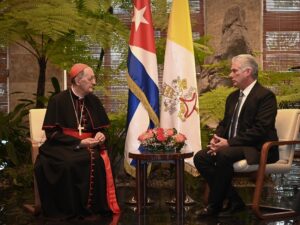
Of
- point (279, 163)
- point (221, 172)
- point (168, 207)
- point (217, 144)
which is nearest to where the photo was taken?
point (221, 172)

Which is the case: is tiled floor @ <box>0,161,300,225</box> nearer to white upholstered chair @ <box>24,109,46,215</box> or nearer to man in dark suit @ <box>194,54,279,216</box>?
man in dark suit @ <box>194,54,279,216</box>

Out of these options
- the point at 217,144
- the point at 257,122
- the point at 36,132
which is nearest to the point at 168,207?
the point at 217,144

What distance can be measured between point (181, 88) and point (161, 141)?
1.01 m

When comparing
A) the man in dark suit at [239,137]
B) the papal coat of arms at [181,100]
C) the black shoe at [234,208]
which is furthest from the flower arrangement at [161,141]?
the papal coat of arms at [181,100]

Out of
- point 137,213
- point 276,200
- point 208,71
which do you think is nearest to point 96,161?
point 137,213

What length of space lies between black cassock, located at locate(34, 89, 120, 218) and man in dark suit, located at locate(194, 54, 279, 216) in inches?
33.6

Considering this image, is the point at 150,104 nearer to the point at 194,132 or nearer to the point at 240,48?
the point at 194,132

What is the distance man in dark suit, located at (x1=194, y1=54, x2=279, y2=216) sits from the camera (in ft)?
15.6

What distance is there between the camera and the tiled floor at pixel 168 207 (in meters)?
4.64

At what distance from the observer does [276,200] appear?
18.6 feet

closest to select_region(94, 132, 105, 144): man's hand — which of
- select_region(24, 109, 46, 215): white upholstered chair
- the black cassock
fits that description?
the black cassock

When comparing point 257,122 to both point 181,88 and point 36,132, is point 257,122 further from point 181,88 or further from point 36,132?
point 36,132

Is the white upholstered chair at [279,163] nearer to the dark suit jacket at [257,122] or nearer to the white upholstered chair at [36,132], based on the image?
the dark suit jacket at [257,122]

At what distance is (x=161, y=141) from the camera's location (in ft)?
16.3
